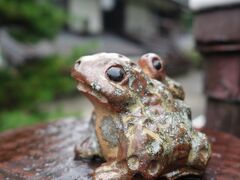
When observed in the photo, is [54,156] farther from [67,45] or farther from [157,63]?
[67,45]

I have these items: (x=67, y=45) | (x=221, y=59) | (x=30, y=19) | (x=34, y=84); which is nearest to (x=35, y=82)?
(x=34, y=84)

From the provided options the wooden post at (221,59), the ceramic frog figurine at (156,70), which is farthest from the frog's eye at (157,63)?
the wooden post at (221,59)

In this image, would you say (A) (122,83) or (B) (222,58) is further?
(B) (222,58)

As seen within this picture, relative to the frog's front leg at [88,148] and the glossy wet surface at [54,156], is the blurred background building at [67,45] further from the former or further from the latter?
the frog's front leg at [88,148]

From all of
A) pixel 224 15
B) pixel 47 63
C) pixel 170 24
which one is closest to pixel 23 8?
pixel 47 63

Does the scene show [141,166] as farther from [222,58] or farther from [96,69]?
[222,58]

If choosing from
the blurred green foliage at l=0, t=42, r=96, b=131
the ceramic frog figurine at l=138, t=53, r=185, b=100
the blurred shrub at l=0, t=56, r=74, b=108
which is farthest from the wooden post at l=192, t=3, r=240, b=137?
the blurred shrub at l=0, t=56, r=74, b=108
